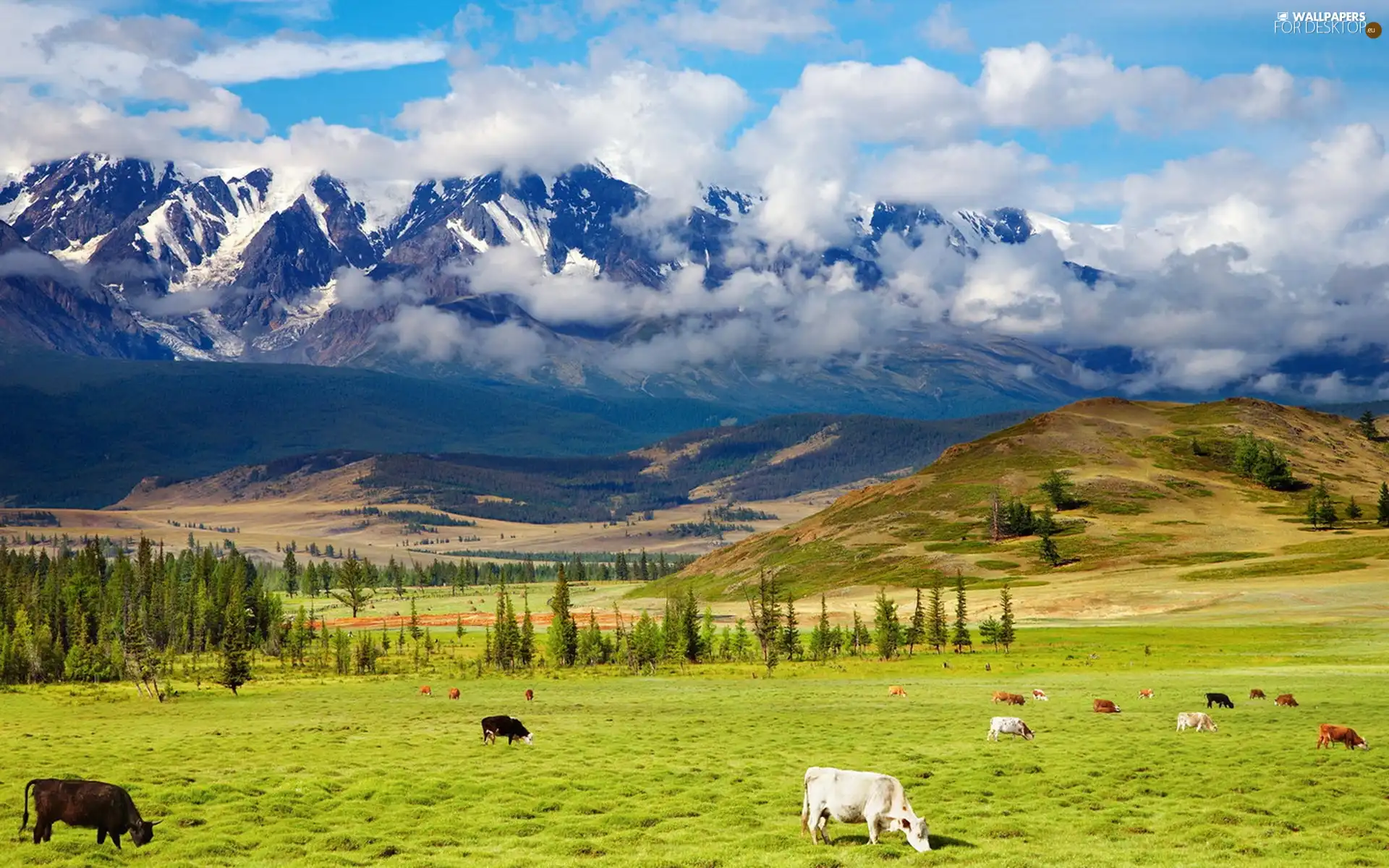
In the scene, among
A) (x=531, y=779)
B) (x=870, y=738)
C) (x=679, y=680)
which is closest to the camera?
(x=531, y=779)

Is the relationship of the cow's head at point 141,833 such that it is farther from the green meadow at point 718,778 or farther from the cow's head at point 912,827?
the cow's head at point 912,827

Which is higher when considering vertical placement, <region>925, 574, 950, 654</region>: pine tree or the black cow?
the black cow

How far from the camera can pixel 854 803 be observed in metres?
31.8

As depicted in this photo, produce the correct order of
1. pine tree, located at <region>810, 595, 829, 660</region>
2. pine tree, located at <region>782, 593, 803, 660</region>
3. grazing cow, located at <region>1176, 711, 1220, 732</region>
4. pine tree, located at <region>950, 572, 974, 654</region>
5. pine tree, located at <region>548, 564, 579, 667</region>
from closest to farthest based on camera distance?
grazing cow, located at <region>1176, 711, 1220, 732</region>
pine tree, located at <region>950, 572, 974, 654</region>
pine tree, located at <region>810, 595, 829, 660</region>
pine tree, located at <region>548, 564, 579, 667</region>
pine tree, located at <region>782, 593, 803, 660</region>

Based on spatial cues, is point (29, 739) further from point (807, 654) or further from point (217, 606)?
point (217, 606)

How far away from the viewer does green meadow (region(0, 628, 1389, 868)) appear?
30.4 metres

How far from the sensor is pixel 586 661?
497ft

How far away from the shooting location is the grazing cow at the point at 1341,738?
45781mm

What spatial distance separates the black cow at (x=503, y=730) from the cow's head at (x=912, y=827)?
85.4 ft

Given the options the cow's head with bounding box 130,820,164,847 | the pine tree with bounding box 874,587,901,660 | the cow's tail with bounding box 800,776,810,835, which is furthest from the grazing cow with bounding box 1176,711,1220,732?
the pine tree with bounding box 874,587,901,660

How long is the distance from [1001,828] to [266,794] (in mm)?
23393

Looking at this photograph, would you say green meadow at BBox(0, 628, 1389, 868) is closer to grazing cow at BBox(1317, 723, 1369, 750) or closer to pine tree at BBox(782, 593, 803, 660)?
grazing cow at BBox(1317, 723, 1369, 750)

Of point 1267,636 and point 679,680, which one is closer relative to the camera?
point 679,680

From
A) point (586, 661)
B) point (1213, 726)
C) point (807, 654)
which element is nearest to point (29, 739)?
point (1213, 726)
